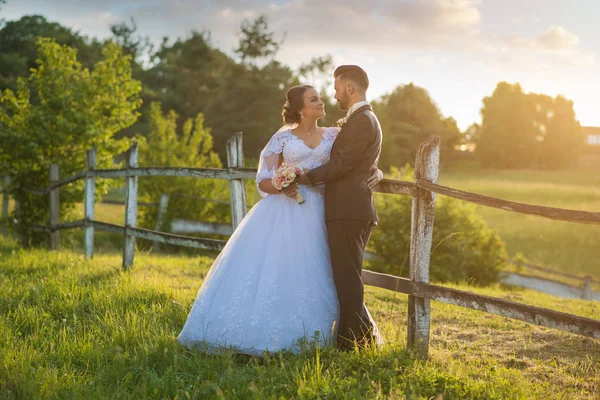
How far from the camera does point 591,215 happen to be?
140 inches

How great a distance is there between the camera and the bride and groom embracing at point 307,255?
14.4 feet

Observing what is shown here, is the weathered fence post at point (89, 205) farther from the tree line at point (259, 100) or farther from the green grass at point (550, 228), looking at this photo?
the green grass at point (550, 228)

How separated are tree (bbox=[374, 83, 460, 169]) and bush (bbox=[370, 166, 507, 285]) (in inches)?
1330

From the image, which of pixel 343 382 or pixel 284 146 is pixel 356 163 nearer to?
pixel 284 146

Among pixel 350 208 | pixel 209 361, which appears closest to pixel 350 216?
pixel 350 208

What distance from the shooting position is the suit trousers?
174 inches

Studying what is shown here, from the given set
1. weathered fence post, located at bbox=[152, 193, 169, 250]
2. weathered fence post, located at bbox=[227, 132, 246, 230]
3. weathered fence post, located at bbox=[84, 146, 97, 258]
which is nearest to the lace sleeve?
weathered fence post, located at bbox=[227, 132, 246, 230]

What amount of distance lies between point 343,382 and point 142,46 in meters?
52.7

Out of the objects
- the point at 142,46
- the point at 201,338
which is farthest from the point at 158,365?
the point at 142,46

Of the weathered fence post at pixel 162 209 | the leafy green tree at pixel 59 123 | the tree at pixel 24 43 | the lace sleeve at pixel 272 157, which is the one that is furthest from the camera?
the tree at pixel 24 43

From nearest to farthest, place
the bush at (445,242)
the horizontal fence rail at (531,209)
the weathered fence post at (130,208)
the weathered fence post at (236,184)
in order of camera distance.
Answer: the horizontal fence rail at (531,209) < the weathered fence post at (236,184) < the weathered fence post at (130,208) < the bush at (445,242)

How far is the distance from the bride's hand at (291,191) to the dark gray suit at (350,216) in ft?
0.50

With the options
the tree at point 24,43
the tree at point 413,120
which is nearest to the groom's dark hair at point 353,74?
the tree at point 24,43

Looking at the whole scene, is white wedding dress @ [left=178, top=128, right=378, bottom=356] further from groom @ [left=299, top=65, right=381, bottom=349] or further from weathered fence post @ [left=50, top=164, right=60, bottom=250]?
weathered fence post @ [left=50, top=164, right=60, bottom=250]
